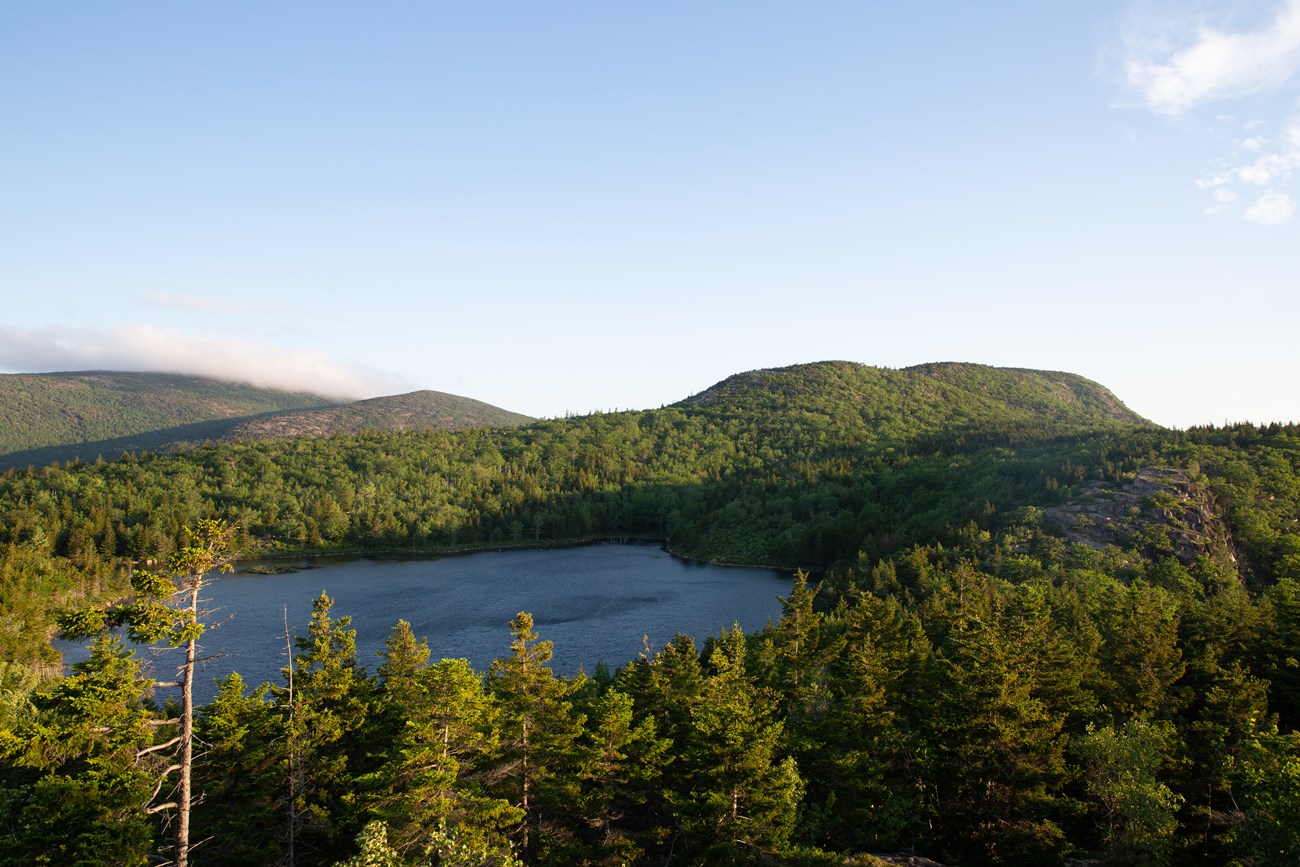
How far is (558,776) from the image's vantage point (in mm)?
31000

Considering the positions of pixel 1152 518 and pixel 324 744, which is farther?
pixel 1152 518

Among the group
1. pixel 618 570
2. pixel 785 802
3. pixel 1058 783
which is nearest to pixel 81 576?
pixel 618 570

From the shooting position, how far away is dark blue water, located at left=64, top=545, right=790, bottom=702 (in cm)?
8250

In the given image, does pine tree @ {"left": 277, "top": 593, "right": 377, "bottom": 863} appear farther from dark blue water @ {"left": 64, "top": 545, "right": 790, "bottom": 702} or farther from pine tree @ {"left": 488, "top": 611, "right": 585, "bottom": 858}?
dark blue water @ {"left": 64, "top": 545, "right": 790, "bottom": 702}

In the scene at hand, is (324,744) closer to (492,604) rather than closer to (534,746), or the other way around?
(534,746)

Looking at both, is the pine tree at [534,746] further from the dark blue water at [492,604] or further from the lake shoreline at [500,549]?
the lake shoreline at [500,549]

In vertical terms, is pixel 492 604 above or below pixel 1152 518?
below

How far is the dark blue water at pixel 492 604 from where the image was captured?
82.5 m

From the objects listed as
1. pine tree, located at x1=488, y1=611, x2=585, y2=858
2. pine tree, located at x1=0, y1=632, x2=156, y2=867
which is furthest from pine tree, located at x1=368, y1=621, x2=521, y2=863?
pine tree, located at x1=0, y1=632, x2=156, y2=867

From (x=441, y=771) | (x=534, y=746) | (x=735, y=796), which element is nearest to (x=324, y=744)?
(x=441, y=771)

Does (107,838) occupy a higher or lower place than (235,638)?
higher

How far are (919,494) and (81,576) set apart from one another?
144573 millimetres

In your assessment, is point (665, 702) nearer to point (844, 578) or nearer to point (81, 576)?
point (844, 578)

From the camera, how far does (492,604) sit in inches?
4422
